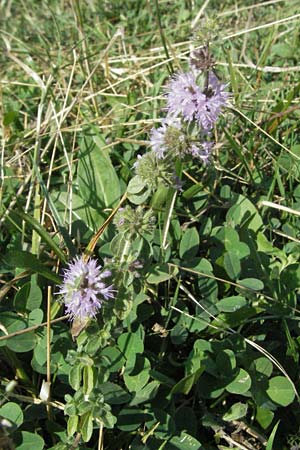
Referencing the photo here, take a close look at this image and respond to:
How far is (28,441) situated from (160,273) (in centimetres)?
50

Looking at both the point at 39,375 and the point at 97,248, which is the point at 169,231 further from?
the point at 39,375

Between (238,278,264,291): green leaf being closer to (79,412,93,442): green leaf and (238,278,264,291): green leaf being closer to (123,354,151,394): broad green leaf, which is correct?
(123,354,151,394): broad green leaf

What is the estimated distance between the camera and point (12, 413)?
51.7 inches

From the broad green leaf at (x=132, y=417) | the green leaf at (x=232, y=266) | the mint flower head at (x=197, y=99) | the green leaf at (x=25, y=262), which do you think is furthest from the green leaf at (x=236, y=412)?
the mint flower head at (x=197, y=99)

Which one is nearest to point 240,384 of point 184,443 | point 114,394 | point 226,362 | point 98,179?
point 226,362

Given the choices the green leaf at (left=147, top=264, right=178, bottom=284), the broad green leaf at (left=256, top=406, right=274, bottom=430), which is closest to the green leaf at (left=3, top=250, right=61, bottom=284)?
the green leaf at (left=147, top=264, right=178, bottom=284)

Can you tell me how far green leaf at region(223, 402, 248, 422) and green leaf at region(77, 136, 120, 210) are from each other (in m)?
0.68

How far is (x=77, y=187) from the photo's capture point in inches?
73.4

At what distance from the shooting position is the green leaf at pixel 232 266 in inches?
60.4

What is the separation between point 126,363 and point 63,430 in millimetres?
209

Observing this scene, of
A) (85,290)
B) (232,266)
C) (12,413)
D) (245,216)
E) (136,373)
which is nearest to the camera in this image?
(85,290)

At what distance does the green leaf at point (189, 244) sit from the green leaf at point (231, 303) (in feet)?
0.55

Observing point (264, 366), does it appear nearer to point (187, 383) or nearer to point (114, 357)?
point (187, 383)

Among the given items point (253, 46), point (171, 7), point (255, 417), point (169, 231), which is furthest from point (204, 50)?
point (171, 7)
